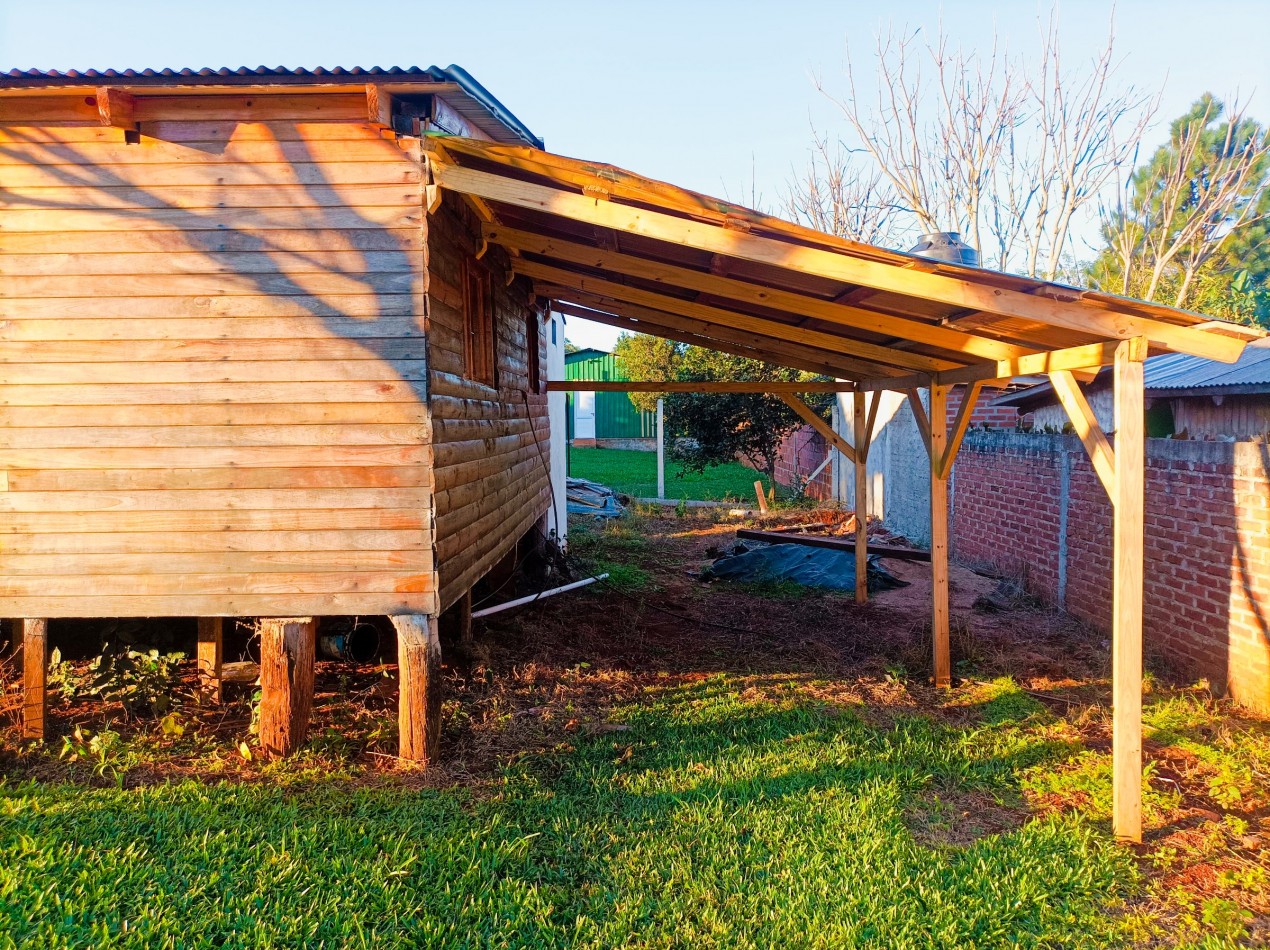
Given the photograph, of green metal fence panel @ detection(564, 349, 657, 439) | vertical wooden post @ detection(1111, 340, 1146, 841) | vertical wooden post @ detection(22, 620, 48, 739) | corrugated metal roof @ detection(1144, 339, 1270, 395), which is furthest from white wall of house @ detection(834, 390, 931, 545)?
green metal fence panel @ detection(564, 349, 657, 439)

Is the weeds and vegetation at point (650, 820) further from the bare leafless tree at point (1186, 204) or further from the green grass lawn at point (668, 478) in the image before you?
the bare leafless tree at point (1186, 204)

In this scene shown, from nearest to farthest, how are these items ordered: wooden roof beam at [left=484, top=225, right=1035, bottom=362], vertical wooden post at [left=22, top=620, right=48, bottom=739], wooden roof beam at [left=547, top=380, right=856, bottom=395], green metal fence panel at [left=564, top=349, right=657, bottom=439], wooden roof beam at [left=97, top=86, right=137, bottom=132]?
wooden roof beam at [left=97, top=86, right=137, bottom=132] → vertical wooden post at [left=22, top=620, right=48, bottom=739] → wooden roof beam at [left=484, top=225, right=1035, bottom=362] → wooden roof beam at [left=547, top=380, right=856, bottom=395] → green metal fence panel at [left=564, top=349, right=657, bottom=439]

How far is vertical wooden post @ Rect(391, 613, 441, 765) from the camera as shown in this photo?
4422 mm

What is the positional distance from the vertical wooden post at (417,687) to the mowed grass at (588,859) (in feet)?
1.01

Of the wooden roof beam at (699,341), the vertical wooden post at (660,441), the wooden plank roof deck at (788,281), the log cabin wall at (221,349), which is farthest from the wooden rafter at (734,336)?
the vertical wooden post at (660,441)

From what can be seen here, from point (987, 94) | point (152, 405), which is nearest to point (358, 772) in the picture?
point (152, 405)

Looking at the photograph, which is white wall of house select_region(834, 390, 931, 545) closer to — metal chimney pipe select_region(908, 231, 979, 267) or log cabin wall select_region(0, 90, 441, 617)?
metal chimney pipe select_region(908, 231, 979, 267)

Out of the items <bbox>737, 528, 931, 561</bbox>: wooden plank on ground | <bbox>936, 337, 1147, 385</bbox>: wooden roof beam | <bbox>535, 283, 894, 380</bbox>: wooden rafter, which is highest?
<bbox>535, 283, 894, 380</bbox>: wooden rafter

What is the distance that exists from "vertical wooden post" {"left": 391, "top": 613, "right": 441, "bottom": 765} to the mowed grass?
0.31 meters

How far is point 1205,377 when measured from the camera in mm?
7332

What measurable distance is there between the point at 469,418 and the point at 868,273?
2.89m

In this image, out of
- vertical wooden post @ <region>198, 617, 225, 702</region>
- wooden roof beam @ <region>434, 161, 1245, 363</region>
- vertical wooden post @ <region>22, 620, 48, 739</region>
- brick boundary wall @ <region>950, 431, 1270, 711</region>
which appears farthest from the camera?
vertical wooden post @ <region>198, 617, 225, 702</region>

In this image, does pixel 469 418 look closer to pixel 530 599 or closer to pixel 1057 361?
pixel 530 599

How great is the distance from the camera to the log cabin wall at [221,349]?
14.6 ft
